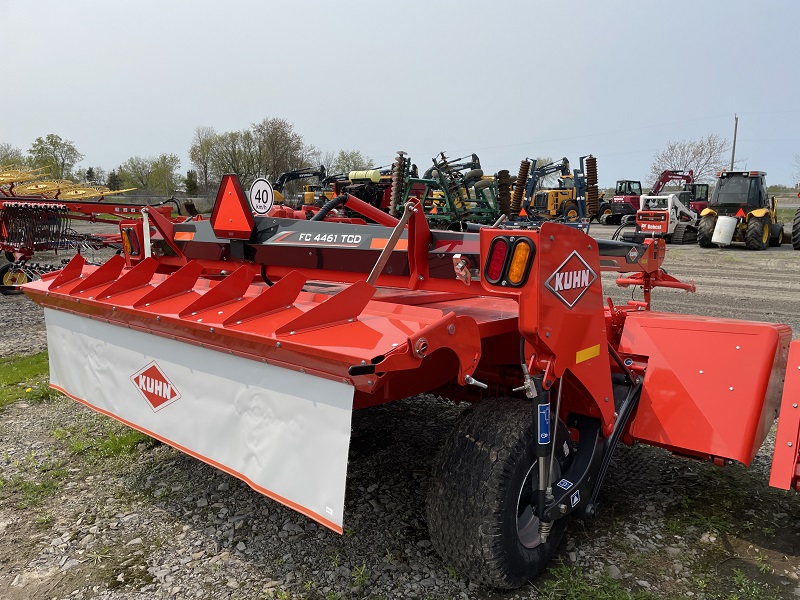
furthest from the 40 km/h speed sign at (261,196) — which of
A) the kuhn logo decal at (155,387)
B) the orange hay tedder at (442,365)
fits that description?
the kuhn logo decal at (155,387)

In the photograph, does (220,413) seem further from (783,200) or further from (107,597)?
(783,200)

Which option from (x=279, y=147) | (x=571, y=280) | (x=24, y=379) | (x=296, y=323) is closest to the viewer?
(x=296, y=323)

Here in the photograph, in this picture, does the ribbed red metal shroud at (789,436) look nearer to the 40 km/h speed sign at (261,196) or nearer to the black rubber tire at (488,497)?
the black rubber tire at (488,497)

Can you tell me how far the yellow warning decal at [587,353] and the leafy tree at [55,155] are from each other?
173 feet

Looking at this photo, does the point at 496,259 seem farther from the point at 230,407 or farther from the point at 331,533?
the point at 331,533

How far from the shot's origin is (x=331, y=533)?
2.77m

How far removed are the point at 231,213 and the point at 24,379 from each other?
10.4ft

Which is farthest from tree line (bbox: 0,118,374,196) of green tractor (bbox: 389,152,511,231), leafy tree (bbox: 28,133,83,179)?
green tractor (bbox: 389,152,511,231)

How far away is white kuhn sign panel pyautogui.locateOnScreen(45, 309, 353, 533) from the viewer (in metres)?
2.01

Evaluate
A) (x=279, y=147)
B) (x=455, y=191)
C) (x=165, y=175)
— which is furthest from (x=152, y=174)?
(x=455, y=191)

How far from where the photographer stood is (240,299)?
2.58 meters

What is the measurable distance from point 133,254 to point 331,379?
2.53 metres

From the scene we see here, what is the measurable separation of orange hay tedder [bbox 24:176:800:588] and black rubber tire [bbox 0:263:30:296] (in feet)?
25.2

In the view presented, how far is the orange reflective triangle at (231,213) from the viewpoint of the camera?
3.22m
